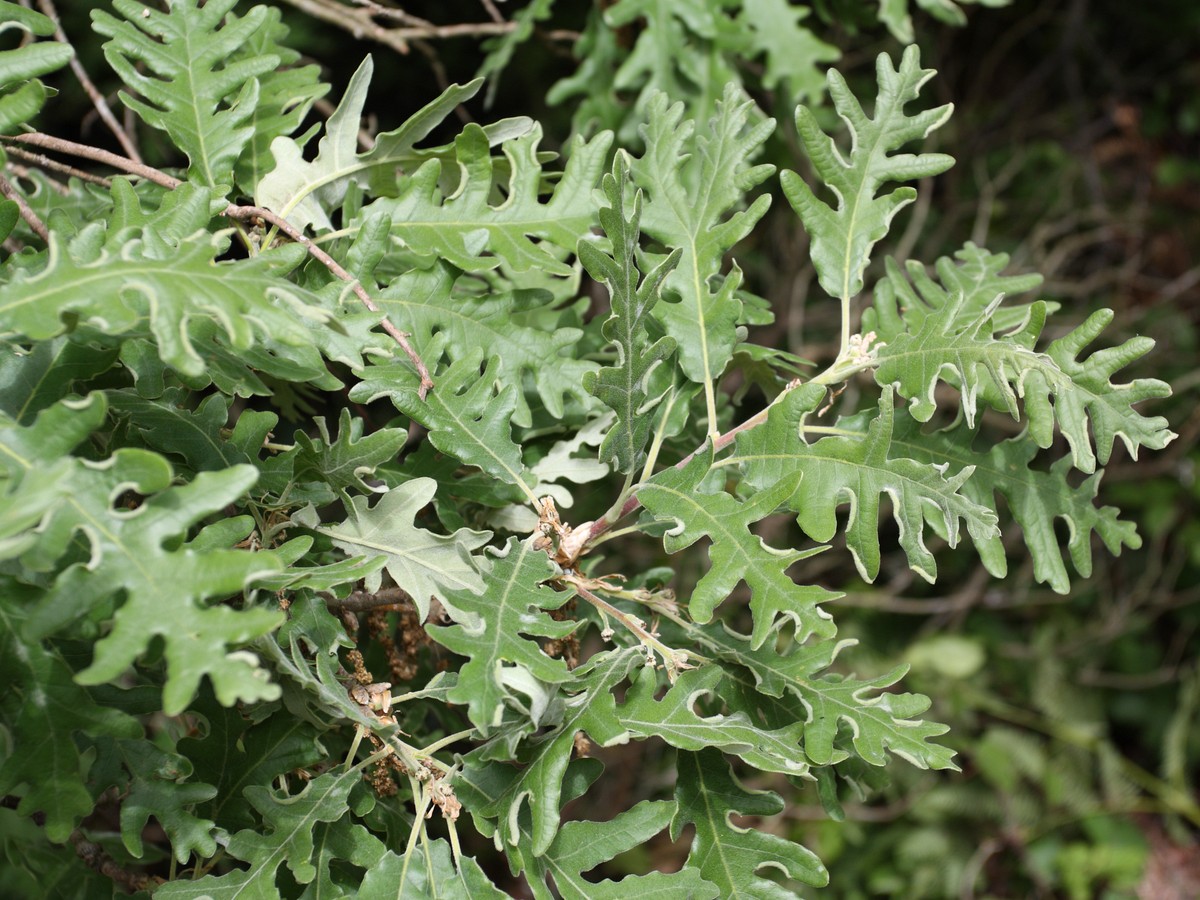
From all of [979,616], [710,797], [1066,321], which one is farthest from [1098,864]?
[710,797]

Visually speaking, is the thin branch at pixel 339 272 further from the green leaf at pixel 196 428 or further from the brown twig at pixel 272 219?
the green leaf at pixel 196 428

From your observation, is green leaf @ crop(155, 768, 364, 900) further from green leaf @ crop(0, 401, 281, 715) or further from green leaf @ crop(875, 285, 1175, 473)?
green leaf @ crop(875, 285, 1175, 473)

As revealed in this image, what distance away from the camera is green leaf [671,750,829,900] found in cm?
95

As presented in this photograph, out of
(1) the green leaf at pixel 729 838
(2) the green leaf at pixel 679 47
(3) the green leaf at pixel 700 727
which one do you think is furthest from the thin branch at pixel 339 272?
(2) the green leaf at pixel 679 47

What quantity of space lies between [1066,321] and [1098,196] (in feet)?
2.73

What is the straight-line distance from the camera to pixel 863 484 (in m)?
0.91

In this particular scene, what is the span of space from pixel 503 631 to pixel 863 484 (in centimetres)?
34

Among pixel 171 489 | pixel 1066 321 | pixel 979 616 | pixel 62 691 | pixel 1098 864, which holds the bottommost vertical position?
pixel 1098 864

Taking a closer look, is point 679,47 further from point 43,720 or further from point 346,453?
point 43,720

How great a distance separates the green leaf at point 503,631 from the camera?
776 mm

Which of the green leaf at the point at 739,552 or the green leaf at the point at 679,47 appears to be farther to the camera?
the green leaf at the point at 679,47

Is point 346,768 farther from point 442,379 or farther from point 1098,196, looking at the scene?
point 1098,196

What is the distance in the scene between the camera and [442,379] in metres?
0.96

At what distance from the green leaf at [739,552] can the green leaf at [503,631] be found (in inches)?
4.4
